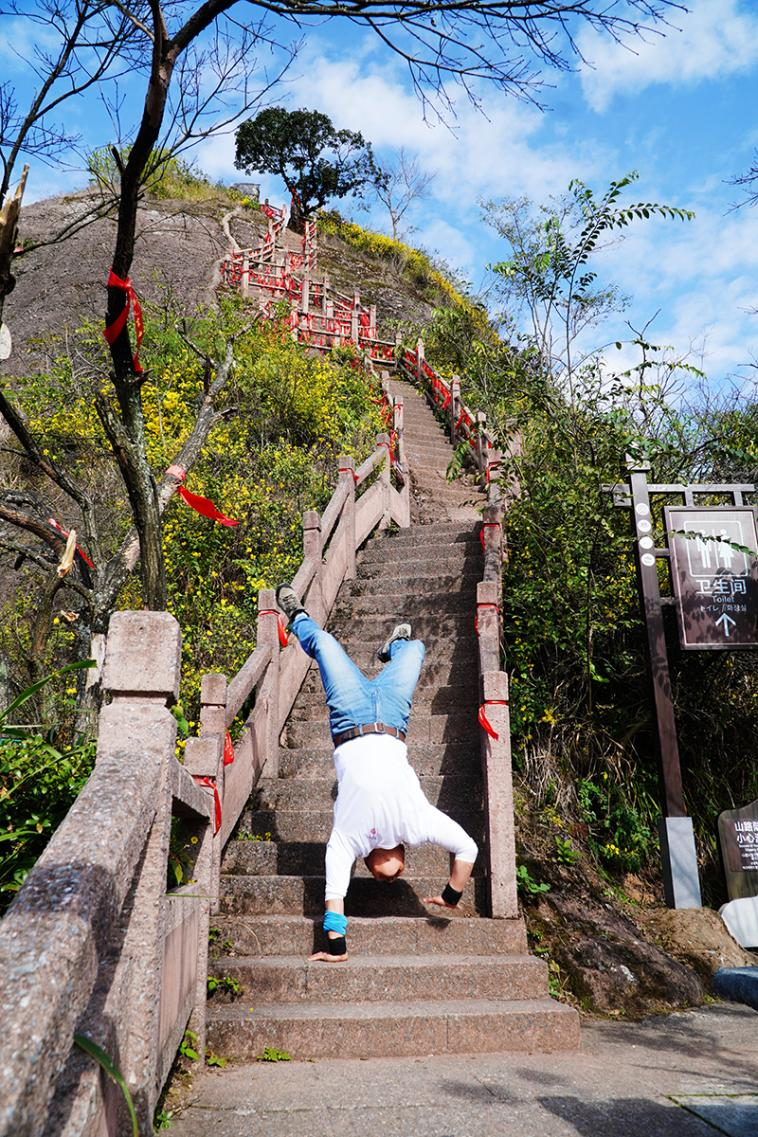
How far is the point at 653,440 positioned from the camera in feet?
23.4

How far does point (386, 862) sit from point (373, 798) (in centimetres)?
45

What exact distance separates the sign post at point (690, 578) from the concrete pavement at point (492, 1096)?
2882 mm

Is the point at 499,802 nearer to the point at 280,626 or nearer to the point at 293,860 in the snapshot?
the point at 293,860

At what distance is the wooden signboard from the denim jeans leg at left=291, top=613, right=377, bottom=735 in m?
3.79

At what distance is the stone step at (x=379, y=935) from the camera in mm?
4492

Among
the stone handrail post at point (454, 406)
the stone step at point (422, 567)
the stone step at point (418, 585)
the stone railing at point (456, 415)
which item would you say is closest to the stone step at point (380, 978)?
the stone step at point (418, 585)

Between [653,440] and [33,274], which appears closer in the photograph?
[653,440]

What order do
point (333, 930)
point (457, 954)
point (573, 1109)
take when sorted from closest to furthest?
point (573, 1109), point (333, 930), point (457, 954)

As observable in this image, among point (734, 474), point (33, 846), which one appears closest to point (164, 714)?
point (33, 846)

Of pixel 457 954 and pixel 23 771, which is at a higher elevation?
pixel 23 771

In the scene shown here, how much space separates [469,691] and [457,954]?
8.41 feet

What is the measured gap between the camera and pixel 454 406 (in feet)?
58.6

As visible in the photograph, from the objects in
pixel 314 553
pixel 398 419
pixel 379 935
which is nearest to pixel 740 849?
pixel 379 935

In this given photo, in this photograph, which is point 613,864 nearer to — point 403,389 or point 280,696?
point 280,696
